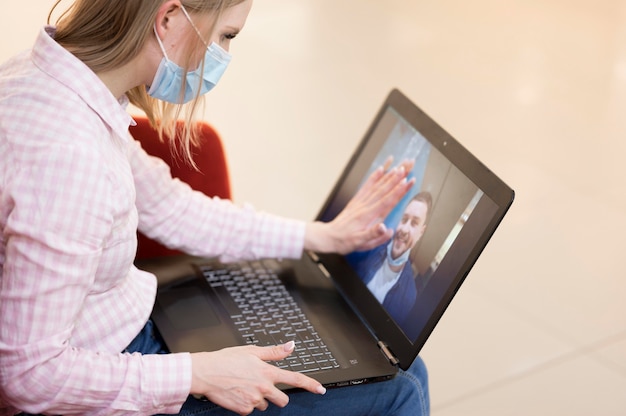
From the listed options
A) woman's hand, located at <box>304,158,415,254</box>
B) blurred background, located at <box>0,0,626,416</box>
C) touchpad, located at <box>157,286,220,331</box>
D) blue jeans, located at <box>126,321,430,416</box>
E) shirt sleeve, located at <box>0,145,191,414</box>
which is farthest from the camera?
blurred background, located at <box>0,0,626,416</box>

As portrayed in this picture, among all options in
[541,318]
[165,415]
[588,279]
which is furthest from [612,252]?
[165,415]

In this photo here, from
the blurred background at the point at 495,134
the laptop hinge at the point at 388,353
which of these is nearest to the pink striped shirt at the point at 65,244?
the laptop hinge at the point at 388,353

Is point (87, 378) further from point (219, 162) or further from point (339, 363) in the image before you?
point (219, 162)

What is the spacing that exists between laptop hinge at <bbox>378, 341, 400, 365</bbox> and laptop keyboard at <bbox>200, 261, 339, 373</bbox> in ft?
0.31

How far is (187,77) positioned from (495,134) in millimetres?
2150

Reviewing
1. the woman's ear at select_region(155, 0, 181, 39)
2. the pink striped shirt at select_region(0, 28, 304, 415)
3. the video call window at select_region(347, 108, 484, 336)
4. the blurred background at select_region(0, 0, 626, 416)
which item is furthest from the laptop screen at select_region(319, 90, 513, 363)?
the blurred background at select_region(0, 0, 626, 416)

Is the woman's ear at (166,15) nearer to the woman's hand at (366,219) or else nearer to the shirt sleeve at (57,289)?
the shirt sleeve at (57,289)

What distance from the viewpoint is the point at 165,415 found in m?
1.33

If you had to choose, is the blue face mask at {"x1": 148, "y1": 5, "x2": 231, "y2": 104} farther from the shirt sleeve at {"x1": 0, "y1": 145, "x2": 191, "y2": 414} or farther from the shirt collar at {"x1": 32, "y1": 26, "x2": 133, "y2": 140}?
the shirt sleeve at {"x1": 0, "y1": 145, "x2": 191, "y2": 414}

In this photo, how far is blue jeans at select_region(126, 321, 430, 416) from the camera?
1386 millimetres

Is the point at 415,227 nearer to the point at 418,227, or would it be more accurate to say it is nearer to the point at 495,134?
the point at 418,227

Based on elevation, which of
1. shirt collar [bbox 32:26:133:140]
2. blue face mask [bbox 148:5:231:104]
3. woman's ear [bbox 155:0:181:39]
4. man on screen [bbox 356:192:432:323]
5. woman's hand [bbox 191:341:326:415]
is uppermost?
woman's ear [bbox 155:0:181:39]

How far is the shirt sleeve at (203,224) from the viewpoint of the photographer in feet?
5.13

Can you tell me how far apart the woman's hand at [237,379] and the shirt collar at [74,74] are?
359 mm
